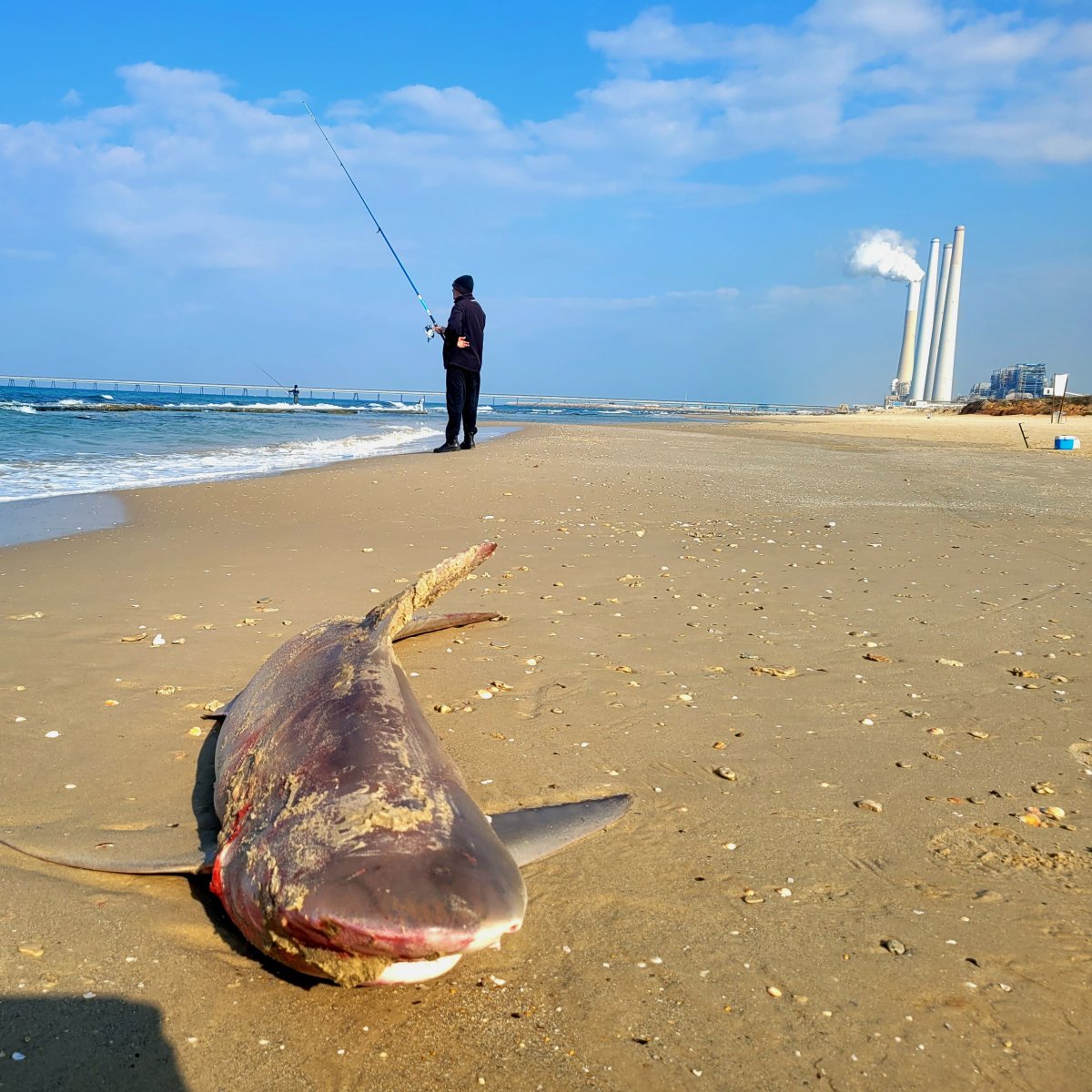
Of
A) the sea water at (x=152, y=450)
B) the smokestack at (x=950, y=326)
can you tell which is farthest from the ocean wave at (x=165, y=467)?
the smokestack at (x=950, y=326)

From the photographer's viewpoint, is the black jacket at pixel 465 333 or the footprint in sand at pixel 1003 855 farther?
the black jacket at pixel 465 333

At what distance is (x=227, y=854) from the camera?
2062mm

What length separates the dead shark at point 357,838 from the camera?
5.50 ft

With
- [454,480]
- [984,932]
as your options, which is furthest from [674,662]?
[454,480]

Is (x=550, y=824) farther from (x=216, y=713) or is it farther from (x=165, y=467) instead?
(x=165, y=467)

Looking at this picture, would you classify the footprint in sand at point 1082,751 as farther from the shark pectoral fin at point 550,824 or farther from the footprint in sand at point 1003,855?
the shark pectoral fin at point 550,824

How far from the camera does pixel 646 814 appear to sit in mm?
2713

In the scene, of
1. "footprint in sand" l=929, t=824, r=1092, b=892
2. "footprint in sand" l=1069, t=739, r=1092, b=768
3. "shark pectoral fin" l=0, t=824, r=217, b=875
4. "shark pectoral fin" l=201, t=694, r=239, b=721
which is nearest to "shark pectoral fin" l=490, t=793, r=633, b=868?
"shark pectoral fin" l=0, t=824, r=217, b=875

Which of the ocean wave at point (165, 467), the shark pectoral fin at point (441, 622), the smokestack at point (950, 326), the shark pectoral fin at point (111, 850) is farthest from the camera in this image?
the smokestack at point (950, 326)

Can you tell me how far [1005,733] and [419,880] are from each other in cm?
246

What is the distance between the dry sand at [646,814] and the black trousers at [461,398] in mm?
8046

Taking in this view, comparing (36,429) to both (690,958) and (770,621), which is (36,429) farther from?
(690,958)

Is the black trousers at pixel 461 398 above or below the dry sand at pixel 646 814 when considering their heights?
above

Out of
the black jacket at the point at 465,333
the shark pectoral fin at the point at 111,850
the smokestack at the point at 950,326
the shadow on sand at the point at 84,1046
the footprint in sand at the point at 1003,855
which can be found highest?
the smokestack at the point at 950,326
